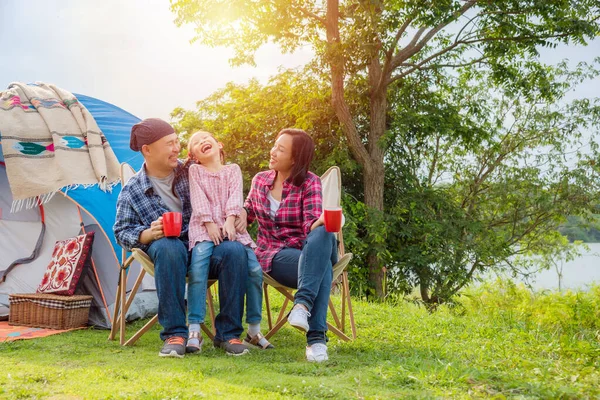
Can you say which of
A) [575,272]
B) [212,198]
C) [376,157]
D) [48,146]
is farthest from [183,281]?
[575,272]

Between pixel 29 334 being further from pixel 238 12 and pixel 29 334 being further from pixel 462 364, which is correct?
pixel 238 12

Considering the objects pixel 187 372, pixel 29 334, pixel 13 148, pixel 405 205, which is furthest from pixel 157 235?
pixel 405 205

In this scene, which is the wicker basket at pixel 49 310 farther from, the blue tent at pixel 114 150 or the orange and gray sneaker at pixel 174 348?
the orange and gray sneaker at pixel 174 348

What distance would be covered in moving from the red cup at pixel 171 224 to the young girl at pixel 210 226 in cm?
14

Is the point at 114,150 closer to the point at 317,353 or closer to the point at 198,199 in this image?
the point at 198,199

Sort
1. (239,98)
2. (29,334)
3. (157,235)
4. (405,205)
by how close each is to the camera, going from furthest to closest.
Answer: (239,98) → (405,205) → (29,334) → (157,235)

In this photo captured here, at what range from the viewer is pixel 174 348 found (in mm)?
2527

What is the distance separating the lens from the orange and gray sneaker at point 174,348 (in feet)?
8.27

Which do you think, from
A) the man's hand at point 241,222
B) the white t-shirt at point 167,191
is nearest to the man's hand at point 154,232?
the white t-shirt at point 167,191

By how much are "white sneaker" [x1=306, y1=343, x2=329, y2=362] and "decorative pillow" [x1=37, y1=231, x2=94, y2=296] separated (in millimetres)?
1774

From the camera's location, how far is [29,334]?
3.35 metres

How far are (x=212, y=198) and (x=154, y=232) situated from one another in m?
0.31

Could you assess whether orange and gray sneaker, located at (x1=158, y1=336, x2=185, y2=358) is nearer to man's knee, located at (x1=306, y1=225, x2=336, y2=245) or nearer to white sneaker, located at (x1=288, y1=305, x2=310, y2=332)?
white sneaker, located at (x1=288, y1=305, x2=310, y2=332)

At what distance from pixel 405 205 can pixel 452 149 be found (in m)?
1.77
